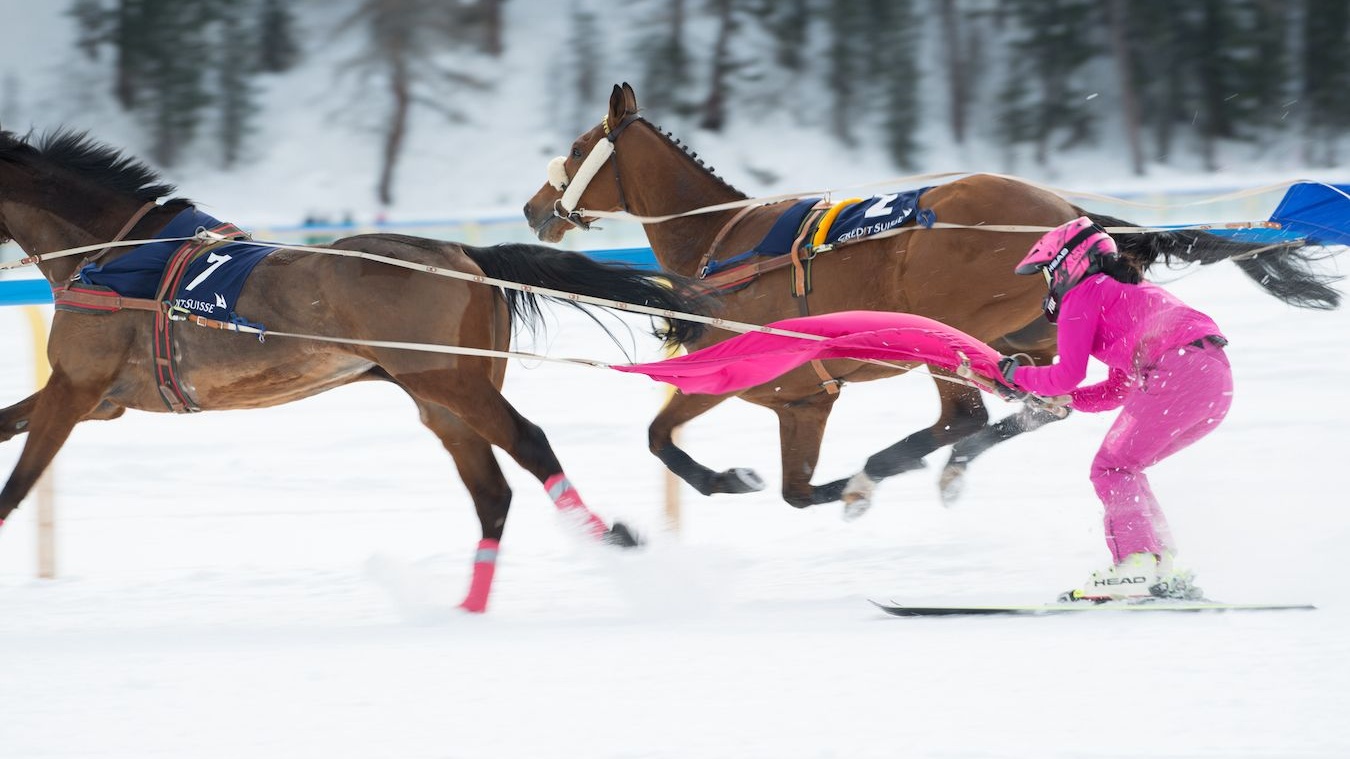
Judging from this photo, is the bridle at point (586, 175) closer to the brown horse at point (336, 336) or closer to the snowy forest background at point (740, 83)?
the brown horse at point (336, 336)

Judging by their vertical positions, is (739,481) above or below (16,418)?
below

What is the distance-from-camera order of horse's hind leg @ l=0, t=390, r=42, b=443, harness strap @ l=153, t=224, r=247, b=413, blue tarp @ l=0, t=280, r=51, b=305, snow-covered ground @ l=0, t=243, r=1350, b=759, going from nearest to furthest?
1. snow-covered ground @ l=0, t=243, r=1350, b=759
2. harness strap @ l=153, t=224, r=247, b=413
3. horse's hind leg @ l=0, t=390, r=42, b=443
4. blue tarp @ l=0, t=280, r=51, b=305

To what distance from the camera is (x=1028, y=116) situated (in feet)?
106

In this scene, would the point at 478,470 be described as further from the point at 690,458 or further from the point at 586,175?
the point at 586,175

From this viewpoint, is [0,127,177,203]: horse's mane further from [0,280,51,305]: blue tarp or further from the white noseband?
the white noseband

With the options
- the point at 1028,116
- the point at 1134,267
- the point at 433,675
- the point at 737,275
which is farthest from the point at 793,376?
the point at 1028,116

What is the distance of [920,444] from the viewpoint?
577cm

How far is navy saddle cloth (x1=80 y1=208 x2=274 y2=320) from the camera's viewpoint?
5039 millimetres

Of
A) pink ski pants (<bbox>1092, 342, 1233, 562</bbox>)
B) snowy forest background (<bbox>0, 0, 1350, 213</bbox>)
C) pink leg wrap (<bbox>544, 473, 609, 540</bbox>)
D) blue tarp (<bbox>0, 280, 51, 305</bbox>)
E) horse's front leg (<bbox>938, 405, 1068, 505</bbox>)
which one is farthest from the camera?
snowy forest background (<bbox>0, 0, 1350, 213</bbox>)

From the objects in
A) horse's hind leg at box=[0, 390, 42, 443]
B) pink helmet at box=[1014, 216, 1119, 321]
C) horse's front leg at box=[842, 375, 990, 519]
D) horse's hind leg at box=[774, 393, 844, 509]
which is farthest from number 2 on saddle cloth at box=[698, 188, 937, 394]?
horse's hind leg at box=[0, 390, 42, 443]

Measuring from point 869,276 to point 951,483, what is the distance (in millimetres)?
1148

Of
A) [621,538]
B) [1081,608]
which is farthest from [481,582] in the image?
[1081,608]

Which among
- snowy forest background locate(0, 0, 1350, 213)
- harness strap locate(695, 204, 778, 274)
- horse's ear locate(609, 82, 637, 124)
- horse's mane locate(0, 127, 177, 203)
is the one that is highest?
horse's ear locate(609, 82, 637, 124)

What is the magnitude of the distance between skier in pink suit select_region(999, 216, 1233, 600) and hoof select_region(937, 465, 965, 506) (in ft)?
5.41
